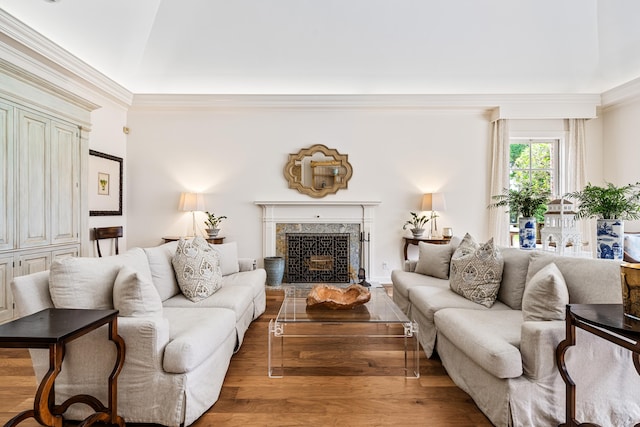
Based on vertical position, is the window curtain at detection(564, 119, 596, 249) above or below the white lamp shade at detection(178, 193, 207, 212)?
above

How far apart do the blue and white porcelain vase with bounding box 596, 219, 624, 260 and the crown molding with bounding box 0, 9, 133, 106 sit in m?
5.33

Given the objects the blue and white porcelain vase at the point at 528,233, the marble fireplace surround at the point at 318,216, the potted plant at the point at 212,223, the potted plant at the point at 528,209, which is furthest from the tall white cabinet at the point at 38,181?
the blue and white porcelain vase at the point at 528,233

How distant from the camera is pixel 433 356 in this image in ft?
8.33

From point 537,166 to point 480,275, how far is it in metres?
3.75

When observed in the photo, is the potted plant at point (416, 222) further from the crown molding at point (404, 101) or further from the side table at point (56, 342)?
the side table at point (56, 342)

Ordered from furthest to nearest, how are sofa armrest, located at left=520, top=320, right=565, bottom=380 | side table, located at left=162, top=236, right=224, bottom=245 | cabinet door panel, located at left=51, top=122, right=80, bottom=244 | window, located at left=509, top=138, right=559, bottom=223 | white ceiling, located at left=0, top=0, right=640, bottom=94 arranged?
window, located at left=509, top=138, right=559, bottom=223
side table, located at left=162, top=236, right=224, bottom=245
white ceiling, located at left=0, top=0, right=640, bottom=94
cabinet door panel, located at left=51, top=122, right=80, bottom=244
sofa armrest, located at left=520, top=320, right=565, bottom=380

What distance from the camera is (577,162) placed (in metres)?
4.95

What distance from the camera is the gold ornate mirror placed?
500 cm

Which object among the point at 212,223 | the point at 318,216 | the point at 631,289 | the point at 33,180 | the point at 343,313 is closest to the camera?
the point at 631,289

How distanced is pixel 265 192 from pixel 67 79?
2.86 meters

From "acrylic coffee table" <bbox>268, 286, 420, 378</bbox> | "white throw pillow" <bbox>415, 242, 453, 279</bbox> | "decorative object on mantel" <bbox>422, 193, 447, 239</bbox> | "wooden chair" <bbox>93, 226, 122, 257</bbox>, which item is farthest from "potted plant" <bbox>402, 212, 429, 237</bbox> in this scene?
"wooden chair" <bbox>93, 226, 122, 257</bbox>

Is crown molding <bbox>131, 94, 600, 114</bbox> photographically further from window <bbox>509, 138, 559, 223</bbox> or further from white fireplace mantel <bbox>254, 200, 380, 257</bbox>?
white fireplace mantel <bbox>254, 200, 380, 257</bbox>

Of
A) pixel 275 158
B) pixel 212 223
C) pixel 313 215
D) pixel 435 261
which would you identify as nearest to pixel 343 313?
pixel 435 261

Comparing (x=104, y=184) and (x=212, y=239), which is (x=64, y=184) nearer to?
(x=104, y=184)
